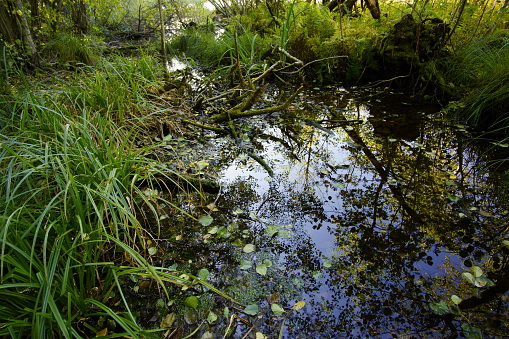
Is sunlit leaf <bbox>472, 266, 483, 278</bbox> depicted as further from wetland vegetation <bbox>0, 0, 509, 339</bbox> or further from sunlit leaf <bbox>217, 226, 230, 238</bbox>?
sunlit leaf <bbox>217, 226, 230, 238</bbox>

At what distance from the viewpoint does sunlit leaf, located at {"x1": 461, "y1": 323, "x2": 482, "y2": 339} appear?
1196 mm

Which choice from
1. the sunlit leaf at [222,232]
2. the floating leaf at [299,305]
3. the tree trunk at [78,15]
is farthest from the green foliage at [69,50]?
the floating leaf at [299,305]

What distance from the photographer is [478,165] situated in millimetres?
2500

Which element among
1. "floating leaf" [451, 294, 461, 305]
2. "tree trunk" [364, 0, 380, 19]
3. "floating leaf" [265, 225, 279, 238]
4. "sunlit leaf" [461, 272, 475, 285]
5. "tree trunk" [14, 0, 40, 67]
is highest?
"tree trunk" [364, 0, 380, 19]

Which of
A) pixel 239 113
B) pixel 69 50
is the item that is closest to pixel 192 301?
pixel 239 113

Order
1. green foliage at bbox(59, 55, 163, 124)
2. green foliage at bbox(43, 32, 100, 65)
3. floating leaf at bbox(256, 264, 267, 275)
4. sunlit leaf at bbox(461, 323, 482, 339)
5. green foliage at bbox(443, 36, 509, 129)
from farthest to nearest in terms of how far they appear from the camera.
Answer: green foliage at bbox(43, 32, 100, 65) < green foliage at bbox(443, 36, 509, 129) < green foliage at bbox(59, 55, 163, 124) < floating leaf at bbox(256, 264, 267, 275) < sunlit leaf at bbox(461, 323, 482, 339)

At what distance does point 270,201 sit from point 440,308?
118 cm

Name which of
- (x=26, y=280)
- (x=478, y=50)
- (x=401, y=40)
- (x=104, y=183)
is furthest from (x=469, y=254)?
(x=401, y=40)

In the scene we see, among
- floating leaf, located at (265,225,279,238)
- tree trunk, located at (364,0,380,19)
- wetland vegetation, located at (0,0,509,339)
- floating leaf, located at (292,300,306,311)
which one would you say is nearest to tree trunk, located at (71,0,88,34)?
wetland vegetation, located at (0,0,509,339)

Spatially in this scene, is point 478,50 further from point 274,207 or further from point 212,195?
point 212,195

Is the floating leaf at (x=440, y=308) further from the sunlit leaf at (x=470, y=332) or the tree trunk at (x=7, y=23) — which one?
the tree trunk at (x=7, y=23)

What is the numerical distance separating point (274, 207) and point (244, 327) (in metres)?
0.93

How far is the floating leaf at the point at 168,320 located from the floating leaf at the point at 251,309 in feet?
1.08

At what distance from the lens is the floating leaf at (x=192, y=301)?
1.37 meters
